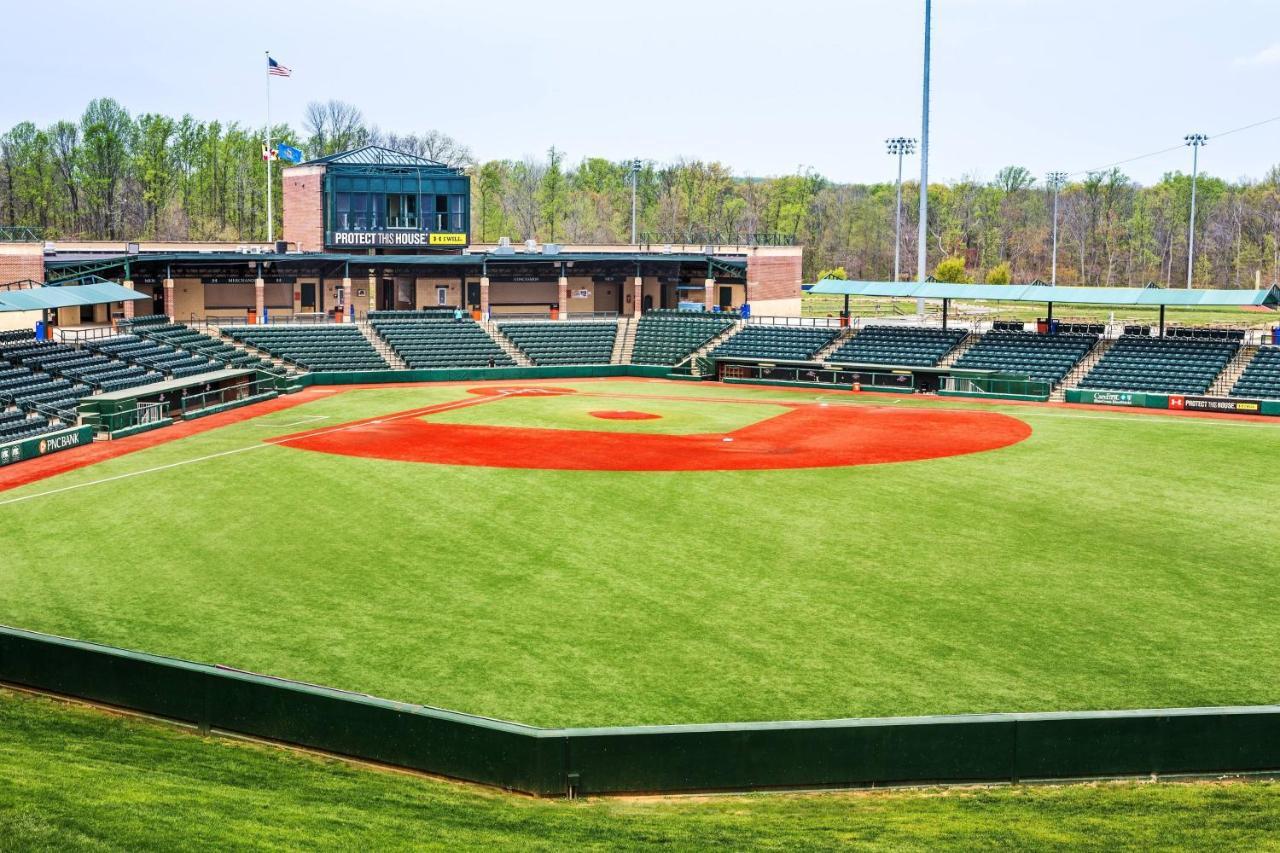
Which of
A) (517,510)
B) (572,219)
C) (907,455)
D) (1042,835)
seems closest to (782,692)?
(1042,835)

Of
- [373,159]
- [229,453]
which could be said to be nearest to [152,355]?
[229,453]

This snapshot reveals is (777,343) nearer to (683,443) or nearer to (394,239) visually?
(394,239)

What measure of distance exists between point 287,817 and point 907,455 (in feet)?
99.1

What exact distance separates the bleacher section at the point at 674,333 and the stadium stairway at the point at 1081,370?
71.7 feet

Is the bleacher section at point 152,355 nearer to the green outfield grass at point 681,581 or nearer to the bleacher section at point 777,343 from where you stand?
the green outfield grass at point 681,581

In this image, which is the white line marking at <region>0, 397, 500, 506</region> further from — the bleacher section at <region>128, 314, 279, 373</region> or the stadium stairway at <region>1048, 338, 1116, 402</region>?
the stadium stairway at <region>1048, 338, 1116, 402</region>

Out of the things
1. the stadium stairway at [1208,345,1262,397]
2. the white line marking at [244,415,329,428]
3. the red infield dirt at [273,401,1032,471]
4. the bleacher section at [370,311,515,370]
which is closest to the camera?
the red infield dirt at [273,401,1032,471]

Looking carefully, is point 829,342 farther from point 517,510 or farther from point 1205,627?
point 1205,627

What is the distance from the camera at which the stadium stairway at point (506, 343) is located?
232 ft

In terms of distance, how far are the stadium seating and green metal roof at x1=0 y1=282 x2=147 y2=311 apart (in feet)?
104

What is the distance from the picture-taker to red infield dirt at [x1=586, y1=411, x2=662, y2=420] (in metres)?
51.3

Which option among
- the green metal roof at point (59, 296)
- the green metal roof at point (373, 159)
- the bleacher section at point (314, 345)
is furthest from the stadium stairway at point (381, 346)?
the green metal roof at point (59, 296)

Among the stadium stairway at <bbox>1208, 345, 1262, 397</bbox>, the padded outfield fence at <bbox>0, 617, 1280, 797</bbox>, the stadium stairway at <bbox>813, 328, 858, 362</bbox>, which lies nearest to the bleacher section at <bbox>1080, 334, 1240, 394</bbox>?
the stadium stairway at <bbox>1208, 345, 1262, 397</bbox>

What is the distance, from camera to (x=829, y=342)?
228 ft
